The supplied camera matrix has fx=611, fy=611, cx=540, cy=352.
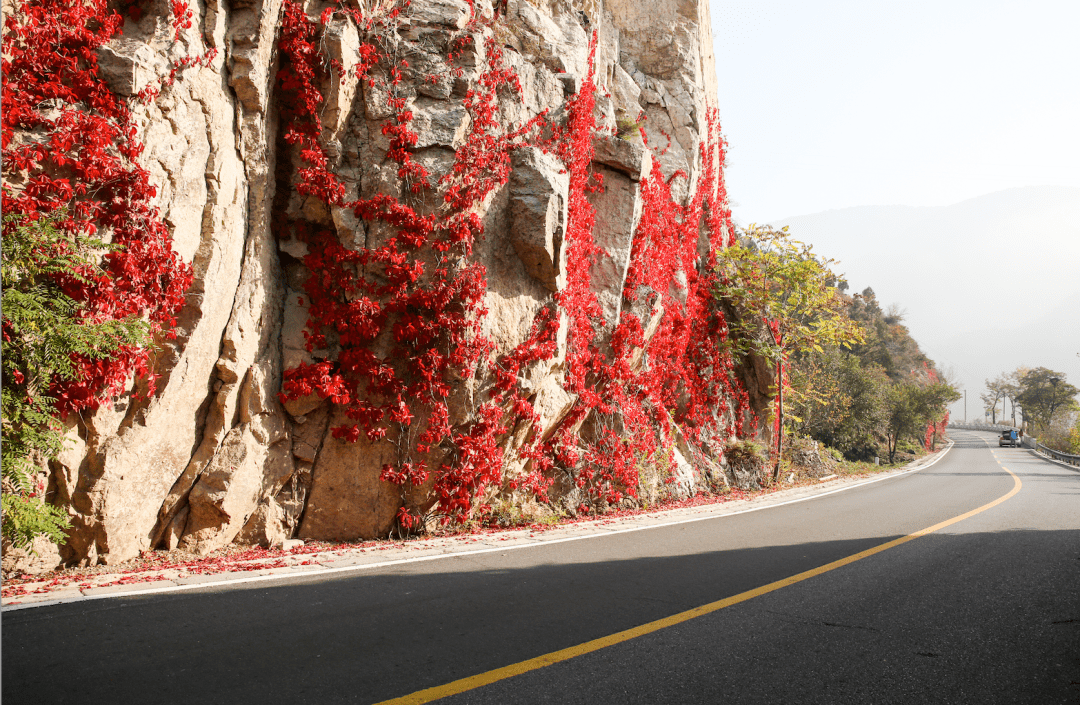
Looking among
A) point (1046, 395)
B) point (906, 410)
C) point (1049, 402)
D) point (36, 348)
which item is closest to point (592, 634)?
point (36, 348)

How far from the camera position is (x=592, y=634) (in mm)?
4785

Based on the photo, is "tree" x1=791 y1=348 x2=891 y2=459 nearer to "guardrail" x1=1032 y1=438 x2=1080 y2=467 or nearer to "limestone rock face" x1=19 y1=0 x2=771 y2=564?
"guardrail" x1=1032 y1=438 x2=1080 y2=467

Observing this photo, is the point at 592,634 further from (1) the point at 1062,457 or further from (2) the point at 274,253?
(1) the point at 1062,457

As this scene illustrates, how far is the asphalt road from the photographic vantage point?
3.84 metres

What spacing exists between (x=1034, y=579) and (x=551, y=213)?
8201 millimetres

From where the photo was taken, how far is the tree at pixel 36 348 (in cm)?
608

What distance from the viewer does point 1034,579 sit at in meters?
6.77

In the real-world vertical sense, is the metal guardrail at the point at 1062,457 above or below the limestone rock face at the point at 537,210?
below

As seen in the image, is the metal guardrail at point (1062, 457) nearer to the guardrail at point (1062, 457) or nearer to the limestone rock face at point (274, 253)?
the guardrail at point (1062, 457)

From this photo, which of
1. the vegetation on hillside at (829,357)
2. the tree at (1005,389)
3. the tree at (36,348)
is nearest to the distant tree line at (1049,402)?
the vegetation on hillside at (829,357)

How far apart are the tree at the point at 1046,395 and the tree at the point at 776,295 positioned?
59.9 m

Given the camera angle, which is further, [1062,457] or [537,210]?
[1062,457]

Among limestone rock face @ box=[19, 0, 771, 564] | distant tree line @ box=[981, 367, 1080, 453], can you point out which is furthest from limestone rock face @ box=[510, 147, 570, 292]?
distant tree line @ box=[981, 367, 1080, 453]

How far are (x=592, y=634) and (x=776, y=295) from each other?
1632cm
